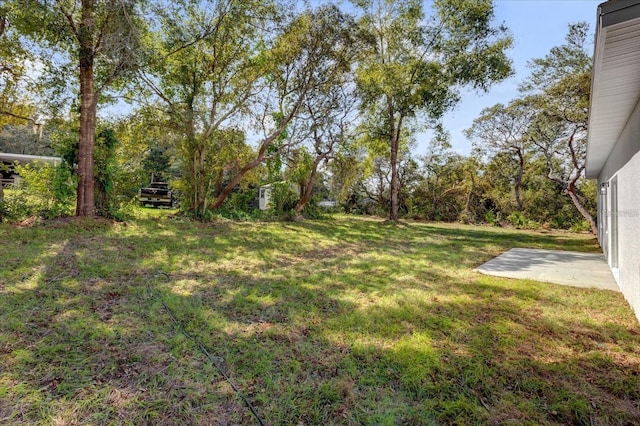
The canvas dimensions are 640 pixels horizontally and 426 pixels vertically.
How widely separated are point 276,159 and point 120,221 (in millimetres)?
6258

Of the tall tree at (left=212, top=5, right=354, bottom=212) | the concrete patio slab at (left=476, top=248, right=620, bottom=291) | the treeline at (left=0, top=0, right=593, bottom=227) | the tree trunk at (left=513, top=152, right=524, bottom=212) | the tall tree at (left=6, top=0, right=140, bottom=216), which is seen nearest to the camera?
the concrete patio slab at (left=476, top=248, right=620, bottom=291)

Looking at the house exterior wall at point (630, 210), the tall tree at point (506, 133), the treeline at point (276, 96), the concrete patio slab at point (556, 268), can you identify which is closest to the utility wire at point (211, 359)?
the house exterior wall at point (630, 210)

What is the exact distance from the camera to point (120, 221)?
7.91 meters

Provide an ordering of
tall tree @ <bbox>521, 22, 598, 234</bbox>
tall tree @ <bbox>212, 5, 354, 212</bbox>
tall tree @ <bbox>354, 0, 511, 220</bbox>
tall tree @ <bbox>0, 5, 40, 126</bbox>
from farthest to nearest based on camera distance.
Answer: tall tree @ <bbox>354, 0, 511, 220</bbox> < tall tree @ <bbox>212, 5, 354, 212</bbox> < tall tree @ <bbox>521, 22, 598, 234</bbox> < tall tree @ <bbox>0, 5, 40, 126</bbox>

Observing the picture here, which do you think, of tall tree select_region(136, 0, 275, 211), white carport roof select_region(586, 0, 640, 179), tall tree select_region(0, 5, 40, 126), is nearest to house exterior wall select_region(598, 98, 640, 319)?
white carport roof select_region(586, 0, 640, 179)

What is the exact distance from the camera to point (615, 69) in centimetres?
266

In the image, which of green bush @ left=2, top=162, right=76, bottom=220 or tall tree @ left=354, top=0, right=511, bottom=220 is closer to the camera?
green bush @ left=2, top=162, right=76, bottom=220

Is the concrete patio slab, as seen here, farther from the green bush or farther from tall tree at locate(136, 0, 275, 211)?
the green bush

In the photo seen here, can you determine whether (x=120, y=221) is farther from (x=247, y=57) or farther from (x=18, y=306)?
(x=247, y=57)

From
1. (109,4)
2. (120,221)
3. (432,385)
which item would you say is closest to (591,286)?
(432,385)

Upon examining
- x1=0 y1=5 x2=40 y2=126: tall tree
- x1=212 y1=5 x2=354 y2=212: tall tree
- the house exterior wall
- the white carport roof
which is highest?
x1=212 y1=5 x2=354 y2=212: tall tree

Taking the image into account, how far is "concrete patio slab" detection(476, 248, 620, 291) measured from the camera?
187 inches

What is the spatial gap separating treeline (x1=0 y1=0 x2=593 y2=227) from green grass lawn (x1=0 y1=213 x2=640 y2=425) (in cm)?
458

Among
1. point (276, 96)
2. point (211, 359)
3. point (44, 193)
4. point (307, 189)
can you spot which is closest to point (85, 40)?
point (44, 193)
